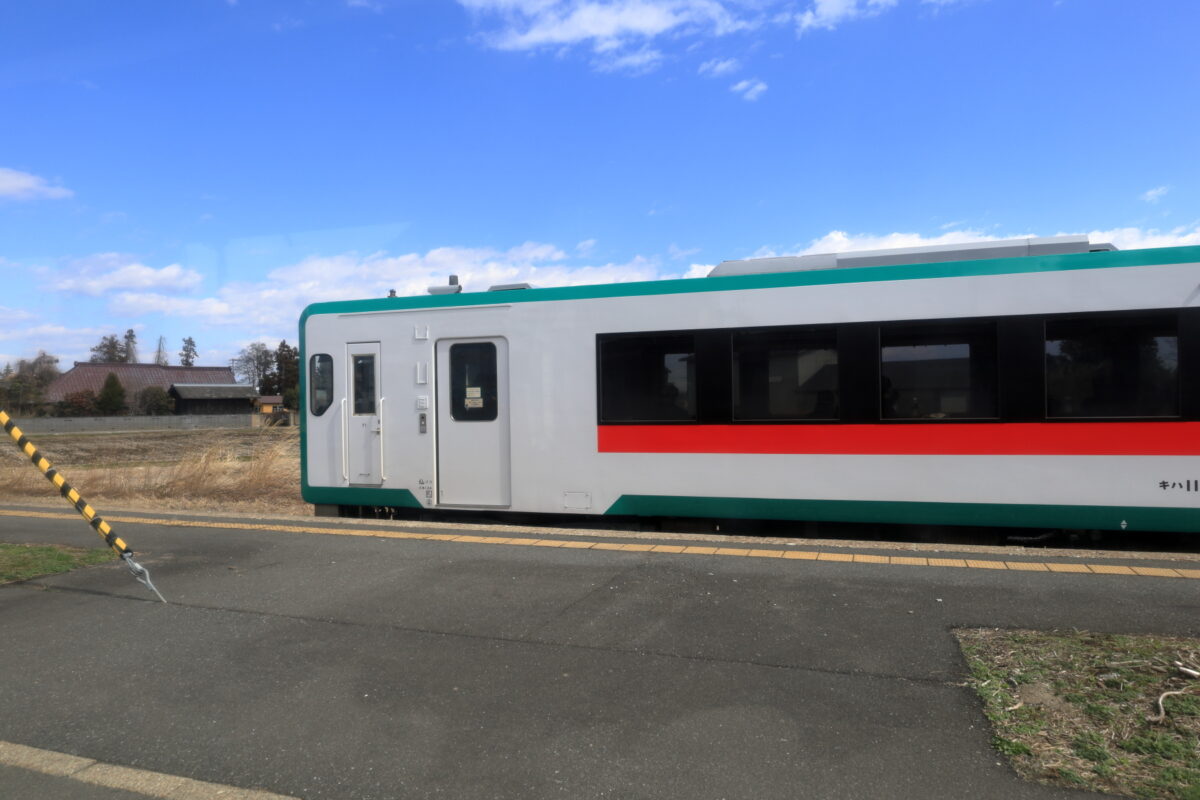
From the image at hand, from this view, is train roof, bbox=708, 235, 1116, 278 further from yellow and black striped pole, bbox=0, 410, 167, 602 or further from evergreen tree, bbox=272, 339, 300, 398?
evergreen tree, bbox=272, 339, 300, 398

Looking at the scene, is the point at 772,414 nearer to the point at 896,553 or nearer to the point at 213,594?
the point at 896,553

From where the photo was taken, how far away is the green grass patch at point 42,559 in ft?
21.5

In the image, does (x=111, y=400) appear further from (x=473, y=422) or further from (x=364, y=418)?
(x=473, y=422)

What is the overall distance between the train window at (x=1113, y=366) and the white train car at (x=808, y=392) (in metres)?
0.02

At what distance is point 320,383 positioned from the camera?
9820mm

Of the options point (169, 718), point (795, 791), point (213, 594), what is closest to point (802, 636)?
point (795, 791)

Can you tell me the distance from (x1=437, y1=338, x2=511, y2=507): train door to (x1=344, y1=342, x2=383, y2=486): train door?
836 mm

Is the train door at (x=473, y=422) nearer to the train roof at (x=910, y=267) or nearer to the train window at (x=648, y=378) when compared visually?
the train roof at (x=910, y=267)

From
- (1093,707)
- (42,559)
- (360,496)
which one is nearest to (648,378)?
(360,496)

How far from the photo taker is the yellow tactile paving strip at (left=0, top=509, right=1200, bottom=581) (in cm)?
587

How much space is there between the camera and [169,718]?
3842mm

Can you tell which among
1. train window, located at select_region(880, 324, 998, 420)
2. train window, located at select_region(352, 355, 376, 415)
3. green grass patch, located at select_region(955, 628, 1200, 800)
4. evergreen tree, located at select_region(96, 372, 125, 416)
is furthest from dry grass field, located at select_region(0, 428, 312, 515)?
evergreen tree, located at select_region(96, 372, 125, 416)

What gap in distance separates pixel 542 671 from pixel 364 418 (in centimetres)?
599

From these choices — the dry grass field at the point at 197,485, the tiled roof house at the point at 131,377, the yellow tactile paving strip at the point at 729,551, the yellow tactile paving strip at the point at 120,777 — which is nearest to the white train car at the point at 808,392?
the yellow tactile paving strip at the point at 729,551
